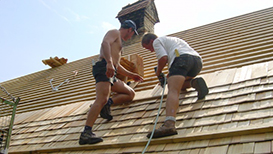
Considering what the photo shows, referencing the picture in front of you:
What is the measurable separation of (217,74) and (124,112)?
1355 mm

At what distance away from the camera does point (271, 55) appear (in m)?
3.78

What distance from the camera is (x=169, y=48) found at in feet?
10.0

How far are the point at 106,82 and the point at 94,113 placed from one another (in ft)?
1.34

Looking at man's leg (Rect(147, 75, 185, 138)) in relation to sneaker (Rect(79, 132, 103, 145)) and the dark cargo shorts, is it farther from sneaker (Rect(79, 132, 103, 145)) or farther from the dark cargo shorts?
sneaker (Rect(79, 132, 103, 145))

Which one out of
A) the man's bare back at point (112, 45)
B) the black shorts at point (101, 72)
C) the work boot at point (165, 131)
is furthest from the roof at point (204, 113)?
the man's bare back at point (112, 45)

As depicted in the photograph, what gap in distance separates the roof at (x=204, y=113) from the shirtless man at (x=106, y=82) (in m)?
0.11

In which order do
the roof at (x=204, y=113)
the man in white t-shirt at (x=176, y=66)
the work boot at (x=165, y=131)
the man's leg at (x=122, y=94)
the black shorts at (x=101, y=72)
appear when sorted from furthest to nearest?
the man's leg at (x=122, y=94), the black shorts at (x=101, y=72), the man in white t-shirt at (x=176, y=66), the work boot at (x=165, y=131), the roof at (x=204, y=113)

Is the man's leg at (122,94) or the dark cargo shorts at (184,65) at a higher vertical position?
the dark cargo shorts at (184,65)

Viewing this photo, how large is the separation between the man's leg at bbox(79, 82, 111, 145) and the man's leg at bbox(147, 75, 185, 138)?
0.70 m

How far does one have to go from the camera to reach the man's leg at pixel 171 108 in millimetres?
2361

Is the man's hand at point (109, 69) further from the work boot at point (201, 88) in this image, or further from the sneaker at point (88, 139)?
the work boot at point (201, 88)

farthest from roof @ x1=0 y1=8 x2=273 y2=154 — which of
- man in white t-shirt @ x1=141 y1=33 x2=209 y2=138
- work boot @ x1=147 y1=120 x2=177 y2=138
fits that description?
man in white t-shirt @ x1=141 y1=33 x2=209 y2=138

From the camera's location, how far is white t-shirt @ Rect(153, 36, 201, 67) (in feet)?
9.80

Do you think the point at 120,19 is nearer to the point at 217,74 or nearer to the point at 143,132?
the point at 217,74
